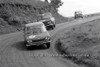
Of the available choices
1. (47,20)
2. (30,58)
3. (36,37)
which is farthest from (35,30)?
(47,20)

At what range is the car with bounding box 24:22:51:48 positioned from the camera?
19.9 m

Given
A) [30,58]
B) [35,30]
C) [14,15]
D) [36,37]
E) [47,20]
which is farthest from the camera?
[14,15]

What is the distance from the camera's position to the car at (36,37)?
19859 mm

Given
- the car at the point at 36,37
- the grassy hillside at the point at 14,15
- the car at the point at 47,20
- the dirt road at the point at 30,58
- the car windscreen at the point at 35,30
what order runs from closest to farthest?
the dirt road at the point at 30,58 → the car at the point at 36,37 → the car windscreen at the point at 35,30 → the car at the point at 47,20 → the grassy hillside at the point at 14,15

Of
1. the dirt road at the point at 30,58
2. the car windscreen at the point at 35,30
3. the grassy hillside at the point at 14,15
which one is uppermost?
the car windscreen at the point at 35,30

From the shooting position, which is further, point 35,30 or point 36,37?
point 35,30

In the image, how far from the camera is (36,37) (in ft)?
65.6

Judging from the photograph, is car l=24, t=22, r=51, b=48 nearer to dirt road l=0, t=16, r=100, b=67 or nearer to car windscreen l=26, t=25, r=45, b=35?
car windscreen l=26, t=25, r=45, b=35

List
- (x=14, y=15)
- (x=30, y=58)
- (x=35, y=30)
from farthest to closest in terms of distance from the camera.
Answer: (x=14, y=15) → (x=35, y=30) → (x=30, y=58)

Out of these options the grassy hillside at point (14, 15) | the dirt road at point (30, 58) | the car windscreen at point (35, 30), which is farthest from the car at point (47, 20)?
the dirt road at point (30, 58)

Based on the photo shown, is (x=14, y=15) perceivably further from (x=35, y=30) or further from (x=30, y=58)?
(x=30, y=58)

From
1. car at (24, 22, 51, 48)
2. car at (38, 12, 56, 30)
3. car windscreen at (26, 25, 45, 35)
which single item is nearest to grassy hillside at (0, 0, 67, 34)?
car at (38, 12, 56, 30)

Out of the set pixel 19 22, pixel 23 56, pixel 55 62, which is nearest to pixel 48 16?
pixel 19 22

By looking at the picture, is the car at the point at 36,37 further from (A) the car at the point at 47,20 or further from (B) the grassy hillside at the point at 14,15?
(B) the grassy hillside at the point at 14,15
